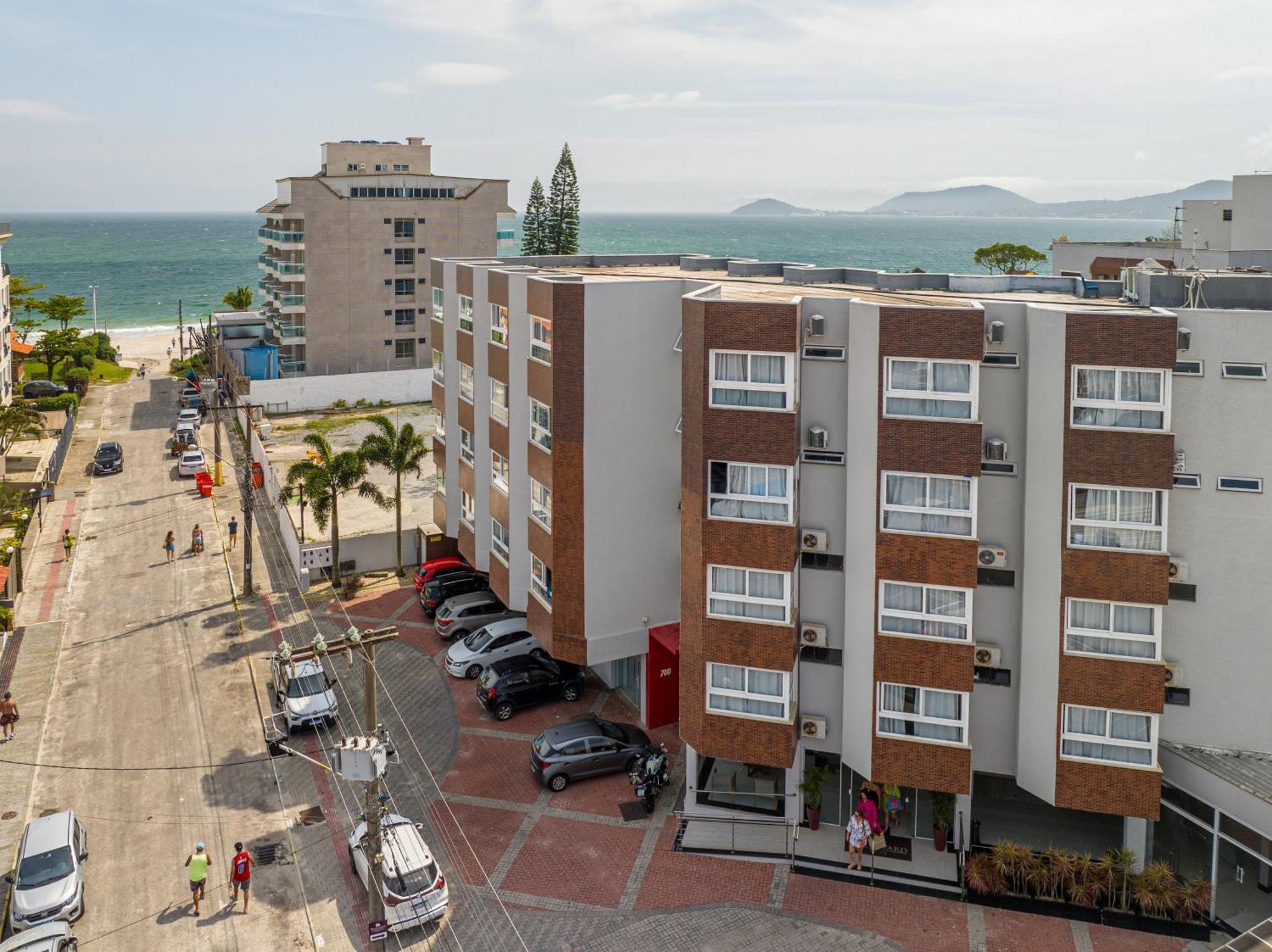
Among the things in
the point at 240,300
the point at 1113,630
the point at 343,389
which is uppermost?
the point at 240,300

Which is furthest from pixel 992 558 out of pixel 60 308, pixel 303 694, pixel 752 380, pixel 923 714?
pixel 60 308

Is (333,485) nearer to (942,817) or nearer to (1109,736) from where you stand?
(942,817)

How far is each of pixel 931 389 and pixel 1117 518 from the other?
15.0 ft

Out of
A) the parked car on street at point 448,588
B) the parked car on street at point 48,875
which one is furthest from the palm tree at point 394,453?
the parked car on street at point 48,875

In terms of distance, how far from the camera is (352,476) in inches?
1556

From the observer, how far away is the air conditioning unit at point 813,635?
2367cm

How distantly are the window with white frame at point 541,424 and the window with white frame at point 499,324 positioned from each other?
3.19 meters

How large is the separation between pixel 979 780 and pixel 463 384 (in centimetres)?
2129

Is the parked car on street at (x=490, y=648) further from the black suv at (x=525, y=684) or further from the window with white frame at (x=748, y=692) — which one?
the window with white frame at (x=748, y=692)

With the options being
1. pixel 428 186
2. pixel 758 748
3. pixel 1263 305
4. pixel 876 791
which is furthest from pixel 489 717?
pixel 428 186

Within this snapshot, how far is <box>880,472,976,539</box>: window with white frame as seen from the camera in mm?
21516

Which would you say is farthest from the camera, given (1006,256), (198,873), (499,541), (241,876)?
(1006,256)

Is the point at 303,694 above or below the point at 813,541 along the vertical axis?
below

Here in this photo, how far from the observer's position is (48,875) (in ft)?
70.0
